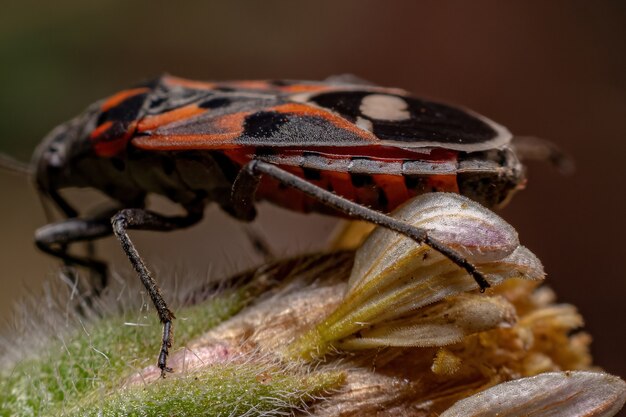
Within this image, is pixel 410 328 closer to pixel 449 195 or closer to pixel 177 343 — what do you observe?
pixel 449 195

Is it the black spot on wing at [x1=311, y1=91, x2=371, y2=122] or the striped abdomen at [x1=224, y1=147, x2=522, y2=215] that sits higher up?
the black spot on wing at [x1=311, y1=91, x2=371, y2=122]

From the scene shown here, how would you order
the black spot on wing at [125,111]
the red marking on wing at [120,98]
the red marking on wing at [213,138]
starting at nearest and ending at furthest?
the red marking on wing at [213,138]
the black spot on wing at [125,111]
the red marking on wing at [120,98]

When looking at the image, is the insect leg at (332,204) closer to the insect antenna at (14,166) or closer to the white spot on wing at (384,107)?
the white spot on wing at (384,107)

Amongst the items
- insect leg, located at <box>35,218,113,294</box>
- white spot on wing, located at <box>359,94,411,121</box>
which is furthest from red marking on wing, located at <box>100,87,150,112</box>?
white spot on wing, located at <box>359,94,411,121</box>

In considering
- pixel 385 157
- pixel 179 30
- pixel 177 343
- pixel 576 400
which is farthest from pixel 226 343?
pixel 179 30

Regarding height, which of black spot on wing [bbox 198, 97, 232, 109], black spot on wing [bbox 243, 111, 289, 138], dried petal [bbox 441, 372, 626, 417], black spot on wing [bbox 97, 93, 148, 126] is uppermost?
black spot on wing [bbox 243, 111, 289, 138]

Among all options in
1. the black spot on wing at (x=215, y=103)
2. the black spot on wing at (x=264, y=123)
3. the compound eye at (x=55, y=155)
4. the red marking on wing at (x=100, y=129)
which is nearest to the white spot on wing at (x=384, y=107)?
the black spot on wing at (x=264, y=123)

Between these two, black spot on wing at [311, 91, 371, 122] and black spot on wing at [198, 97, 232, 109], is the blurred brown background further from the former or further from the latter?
black spot on wing at [311, 91, 371, 122]
